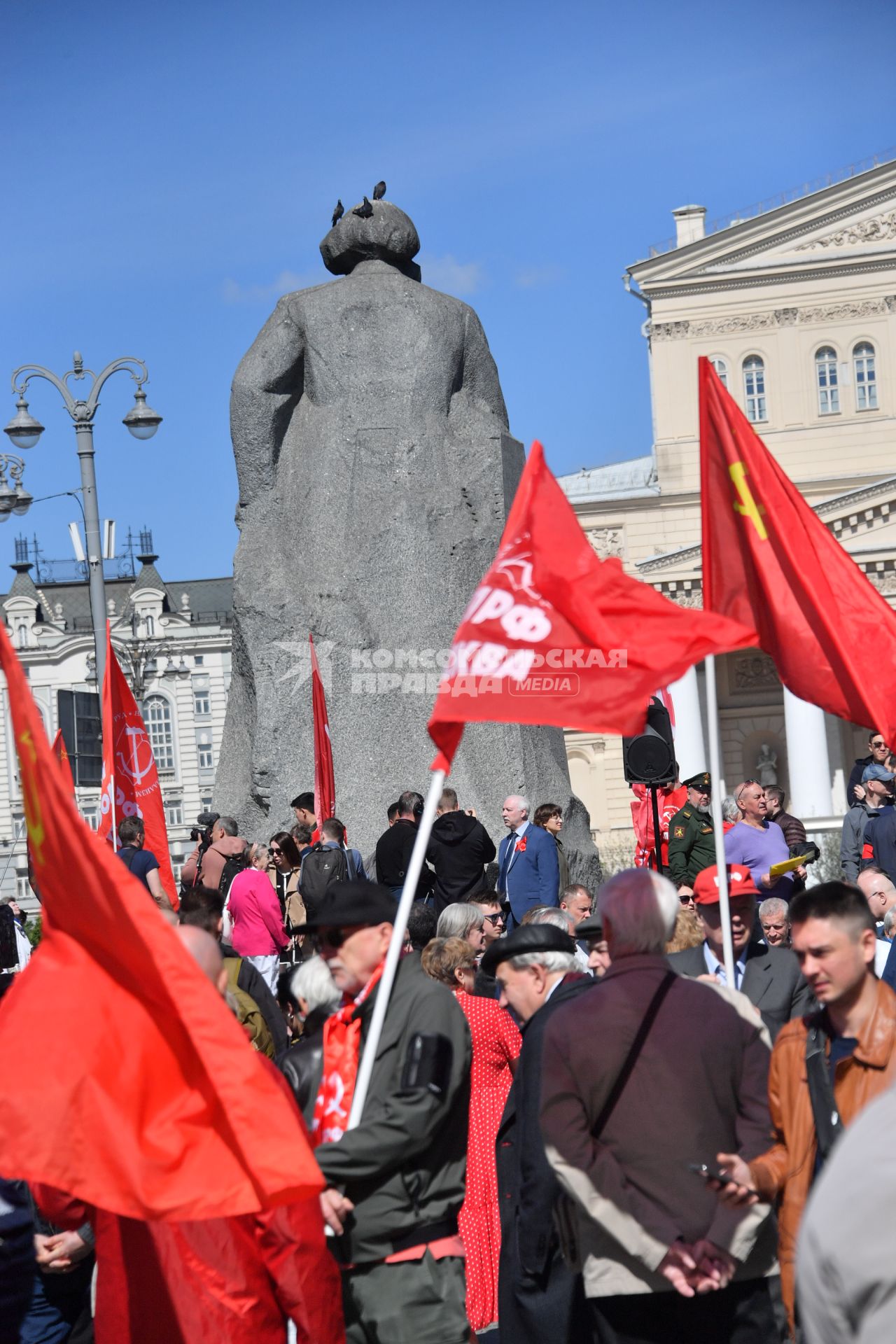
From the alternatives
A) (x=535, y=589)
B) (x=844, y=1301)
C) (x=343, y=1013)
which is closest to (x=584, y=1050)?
(x=343, y=1013)

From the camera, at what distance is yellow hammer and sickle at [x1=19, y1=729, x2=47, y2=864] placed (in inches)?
165

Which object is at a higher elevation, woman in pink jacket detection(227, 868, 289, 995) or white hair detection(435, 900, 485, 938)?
white hair detection(435, 900, 485, 938)

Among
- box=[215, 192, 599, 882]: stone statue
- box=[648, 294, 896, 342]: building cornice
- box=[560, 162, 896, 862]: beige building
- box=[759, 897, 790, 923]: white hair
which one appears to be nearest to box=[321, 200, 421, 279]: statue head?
box=[215, 192, 599, 882]: stone statue

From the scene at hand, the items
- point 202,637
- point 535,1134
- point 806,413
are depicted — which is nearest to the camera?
point 535,1134

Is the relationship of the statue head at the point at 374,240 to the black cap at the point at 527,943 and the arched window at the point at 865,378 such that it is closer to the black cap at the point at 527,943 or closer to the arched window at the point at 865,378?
the black cap at the point at 527,943

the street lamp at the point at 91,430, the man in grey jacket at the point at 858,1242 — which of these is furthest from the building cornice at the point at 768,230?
the man in grey jacket at the point at 858,1242

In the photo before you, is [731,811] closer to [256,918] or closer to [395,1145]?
[256,918]

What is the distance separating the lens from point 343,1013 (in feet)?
15.5

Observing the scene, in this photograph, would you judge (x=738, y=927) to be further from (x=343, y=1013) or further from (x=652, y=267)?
(x=652, y=267)

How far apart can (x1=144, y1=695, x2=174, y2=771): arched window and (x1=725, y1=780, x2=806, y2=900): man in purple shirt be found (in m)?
67.9

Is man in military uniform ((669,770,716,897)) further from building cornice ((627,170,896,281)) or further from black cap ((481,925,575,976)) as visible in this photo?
building cornice ((627,170,896,281))

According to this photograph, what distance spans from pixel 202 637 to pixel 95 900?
249 ft

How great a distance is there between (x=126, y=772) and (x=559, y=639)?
6820 mm

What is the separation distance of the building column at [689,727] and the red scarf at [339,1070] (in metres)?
55.1
